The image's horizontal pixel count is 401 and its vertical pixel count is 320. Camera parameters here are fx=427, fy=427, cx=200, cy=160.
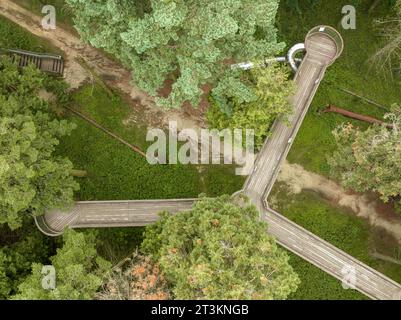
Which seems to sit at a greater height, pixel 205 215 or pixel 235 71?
pixel 235 71

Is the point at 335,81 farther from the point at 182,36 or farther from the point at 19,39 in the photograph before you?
the point at 19,39

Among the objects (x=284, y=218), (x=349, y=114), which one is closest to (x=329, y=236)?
(x=284, y=218)

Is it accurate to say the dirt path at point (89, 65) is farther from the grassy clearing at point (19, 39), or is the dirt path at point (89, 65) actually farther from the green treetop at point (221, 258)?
the green treetop at point (221, 258)

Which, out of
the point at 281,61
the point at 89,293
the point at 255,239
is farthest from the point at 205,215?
the point at 281,61

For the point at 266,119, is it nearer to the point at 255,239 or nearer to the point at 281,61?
the point at 281,61

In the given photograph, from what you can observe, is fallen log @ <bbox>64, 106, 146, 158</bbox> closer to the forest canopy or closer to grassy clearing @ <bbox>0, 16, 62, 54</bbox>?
grassy clearing @ <bbox>0, 16, 62, 54</bbox>
